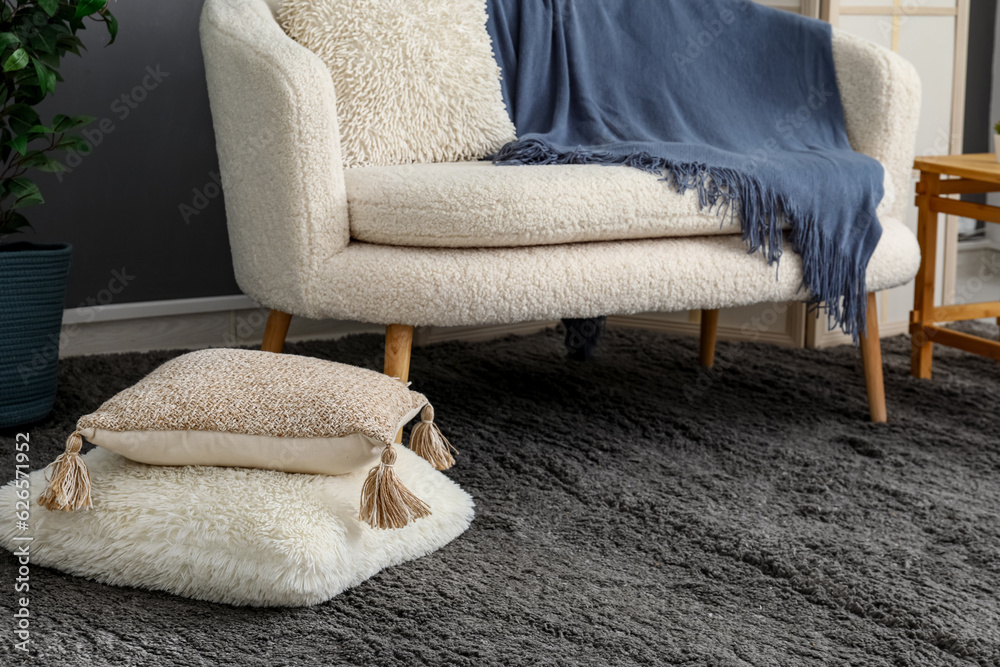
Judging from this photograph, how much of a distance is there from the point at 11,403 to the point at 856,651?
1.33m

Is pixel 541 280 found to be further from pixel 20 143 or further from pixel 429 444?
pixel 20 143

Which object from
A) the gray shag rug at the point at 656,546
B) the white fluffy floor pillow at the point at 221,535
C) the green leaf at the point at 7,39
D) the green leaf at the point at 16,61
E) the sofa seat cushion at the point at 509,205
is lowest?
the gray shag rug at the point at 656,546

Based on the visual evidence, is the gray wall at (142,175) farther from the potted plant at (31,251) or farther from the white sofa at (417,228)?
the white sofa at (417,228)

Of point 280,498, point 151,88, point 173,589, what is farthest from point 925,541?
point 151,88

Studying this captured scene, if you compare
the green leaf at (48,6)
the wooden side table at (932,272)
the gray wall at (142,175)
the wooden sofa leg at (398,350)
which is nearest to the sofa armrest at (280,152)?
the wooden sofa leg at (398,350)

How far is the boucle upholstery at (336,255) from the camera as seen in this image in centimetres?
135

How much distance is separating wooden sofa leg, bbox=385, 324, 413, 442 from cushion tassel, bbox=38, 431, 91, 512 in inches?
17.2

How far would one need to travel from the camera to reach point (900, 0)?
7.16ft

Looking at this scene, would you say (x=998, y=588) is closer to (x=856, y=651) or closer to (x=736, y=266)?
(x=856, y=651)

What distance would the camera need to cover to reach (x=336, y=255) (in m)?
1.38

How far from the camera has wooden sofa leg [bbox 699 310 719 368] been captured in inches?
79.4

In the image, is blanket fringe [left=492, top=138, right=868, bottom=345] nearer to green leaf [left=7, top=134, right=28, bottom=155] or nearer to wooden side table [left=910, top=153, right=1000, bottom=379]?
wooden side table [left=910, top=153, right=1000, bottom=379]

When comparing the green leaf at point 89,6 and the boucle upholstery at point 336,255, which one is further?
the green leaf at point 89,6

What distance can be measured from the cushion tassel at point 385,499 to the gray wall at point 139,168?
1.18 m
